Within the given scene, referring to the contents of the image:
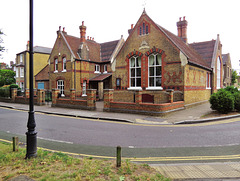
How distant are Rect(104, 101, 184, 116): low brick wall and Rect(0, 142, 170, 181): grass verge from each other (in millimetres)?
8471

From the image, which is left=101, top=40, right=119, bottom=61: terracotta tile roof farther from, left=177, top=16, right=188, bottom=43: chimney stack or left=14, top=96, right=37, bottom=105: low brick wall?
left=14, top=96, right=37, bottom=105: low brick wall

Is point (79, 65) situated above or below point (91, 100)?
above

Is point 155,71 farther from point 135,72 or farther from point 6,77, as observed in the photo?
point 6,77

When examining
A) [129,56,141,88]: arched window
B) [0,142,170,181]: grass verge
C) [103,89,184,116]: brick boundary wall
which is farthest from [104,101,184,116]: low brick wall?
[0,142,170,181]: grass verge

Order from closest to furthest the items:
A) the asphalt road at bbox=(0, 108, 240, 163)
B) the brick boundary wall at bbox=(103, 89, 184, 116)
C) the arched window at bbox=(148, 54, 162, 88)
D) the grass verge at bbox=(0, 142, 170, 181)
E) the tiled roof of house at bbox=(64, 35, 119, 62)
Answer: the grass verge at bbox=(0, 142, 170, 181), the asphalt road at bbox=(0, 108, 240, 163), the brick boundary wall at bbox=(103, 89, 184, 116), the arched window at bbox=(148, 54, 162, 88), the tiled roof of house at bbox=(64, 35, 119, 62)

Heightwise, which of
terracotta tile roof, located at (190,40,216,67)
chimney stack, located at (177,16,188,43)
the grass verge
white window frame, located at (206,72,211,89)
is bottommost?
the grass verge

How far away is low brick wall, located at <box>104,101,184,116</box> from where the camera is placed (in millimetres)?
12562

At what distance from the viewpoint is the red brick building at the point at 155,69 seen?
52.7ft

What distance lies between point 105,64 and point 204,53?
1496 centimetres

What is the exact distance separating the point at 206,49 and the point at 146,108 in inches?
668

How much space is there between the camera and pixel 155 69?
17797mm

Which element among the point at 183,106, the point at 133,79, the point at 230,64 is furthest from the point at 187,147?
the point at 230,64

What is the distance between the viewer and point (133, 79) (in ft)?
63.2

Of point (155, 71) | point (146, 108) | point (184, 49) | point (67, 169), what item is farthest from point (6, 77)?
point (67, 169)
